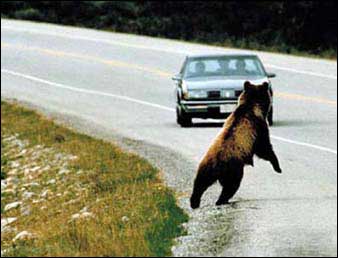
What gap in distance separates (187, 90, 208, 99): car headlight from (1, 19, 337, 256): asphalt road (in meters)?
0.15

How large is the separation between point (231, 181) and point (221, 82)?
1.40 m

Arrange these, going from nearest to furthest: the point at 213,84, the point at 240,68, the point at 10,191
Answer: the point at 213,84 < the point at 240,68 < the point at 10,191

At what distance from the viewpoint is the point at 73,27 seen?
63312mm

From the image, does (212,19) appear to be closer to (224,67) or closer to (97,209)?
(97,209)

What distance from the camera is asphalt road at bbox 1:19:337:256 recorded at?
14.0ft

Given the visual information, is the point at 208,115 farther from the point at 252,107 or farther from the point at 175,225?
the point at 252,107

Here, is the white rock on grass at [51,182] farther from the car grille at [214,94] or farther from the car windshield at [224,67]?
the car grille at [214,94]

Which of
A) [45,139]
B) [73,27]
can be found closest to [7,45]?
[73,27]

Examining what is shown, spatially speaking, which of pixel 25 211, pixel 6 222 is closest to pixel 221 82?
pixel 25 211

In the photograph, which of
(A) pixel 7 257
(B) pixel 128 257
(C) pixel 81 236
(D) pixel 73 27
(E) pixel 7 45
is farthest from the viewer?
(D) pixel 73 27

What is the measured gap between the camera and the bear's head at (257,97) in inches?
156

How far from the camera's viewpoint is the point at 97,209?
6453 millimetres

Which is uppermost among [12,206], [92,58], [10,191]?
[12,206]

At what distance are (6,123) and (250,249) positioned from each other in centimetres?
3271
